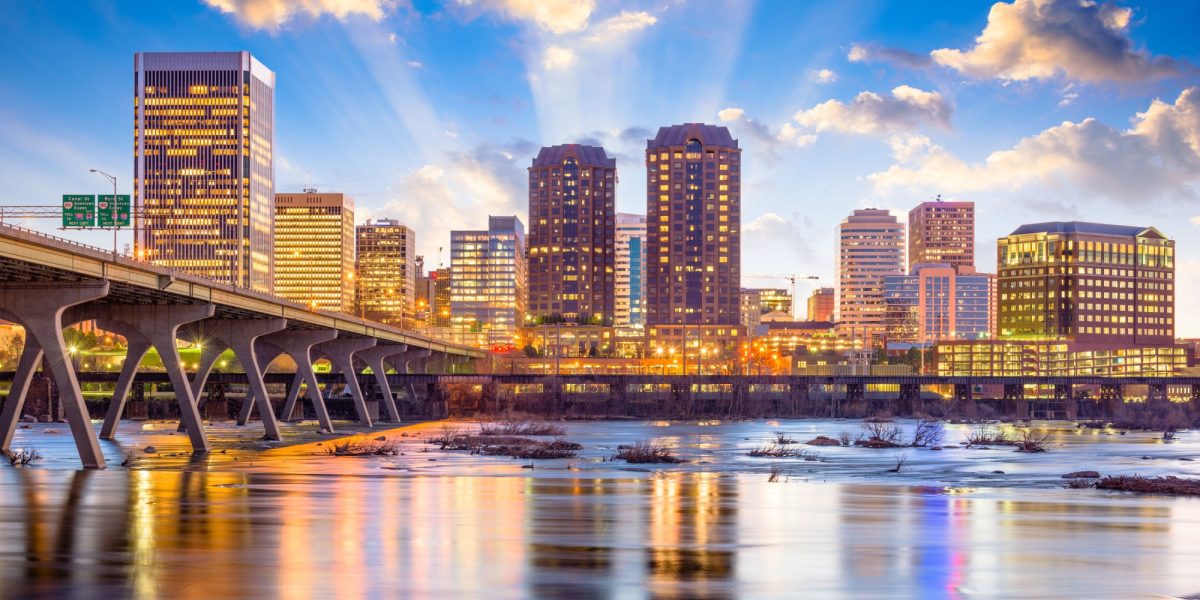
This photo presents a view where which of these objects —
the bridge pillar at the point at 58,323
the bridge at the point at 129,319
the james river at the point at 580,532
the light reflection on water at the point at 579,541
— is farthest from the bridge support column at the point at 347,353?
the light reflection on water at the point at 579,541

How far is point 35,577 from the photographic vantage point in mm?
23375

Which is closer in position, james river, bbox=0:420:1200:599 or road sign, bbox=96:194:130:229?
james river, bbox=0:420:1200:599

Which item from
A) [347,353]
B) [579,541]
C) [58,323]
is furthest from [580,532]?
[347,353]

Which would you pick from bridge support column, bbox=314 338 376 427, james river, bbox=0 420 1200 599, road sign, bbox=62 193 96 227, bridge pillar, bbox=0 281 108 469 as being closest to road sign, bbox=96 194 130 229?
road sign, bbox=62 193 96 227

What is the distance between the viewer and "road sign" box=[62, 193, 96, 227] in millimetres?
78750

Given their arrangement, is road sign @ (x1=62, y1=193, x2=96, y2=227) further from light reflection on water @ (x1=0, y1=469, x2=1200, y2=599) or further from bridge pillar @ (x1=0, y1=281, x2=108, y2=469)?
light reflection on water @ (x1=0, y1=469, x2=1200, y2=599)

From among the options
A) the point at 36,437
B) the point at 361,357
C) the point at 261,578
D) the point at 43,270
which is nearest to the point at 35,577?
the point at 261,578

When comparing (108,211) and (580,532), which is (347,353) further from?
(580,532)

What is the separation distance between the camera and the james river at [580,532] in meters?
23.0

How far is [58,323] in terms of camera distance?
5319cm

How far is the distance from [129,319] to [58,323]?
1655cm

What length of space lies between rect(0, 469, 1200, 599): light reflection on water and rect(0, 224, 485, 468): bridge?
30.4 feet

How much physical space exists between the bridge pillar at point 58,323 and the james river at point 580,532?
1909 millimetres

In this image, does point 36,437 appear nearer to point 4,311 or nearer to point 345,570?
point 4,311
